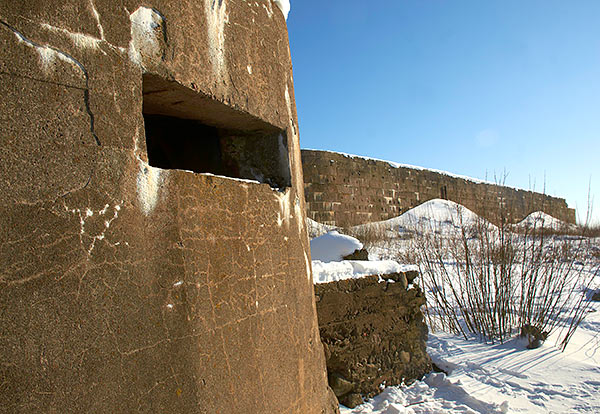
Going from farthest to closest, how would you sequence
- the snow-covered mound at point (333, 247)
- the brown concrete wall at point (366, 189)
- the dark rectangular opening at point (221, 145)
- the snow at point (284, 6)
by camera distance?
the brown concrete wall at point (366, 189) < the snow-covered mound at point (333, 247) < the snow at point (284, 6) < the dark rectangular opening at point (221, 145)

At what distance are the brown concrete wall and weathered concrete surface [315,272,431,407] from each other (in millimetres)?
6948

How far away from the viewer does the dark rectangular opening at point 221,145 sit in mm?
2039

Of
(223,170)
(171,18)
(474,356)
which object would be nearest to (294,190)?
(223,170)

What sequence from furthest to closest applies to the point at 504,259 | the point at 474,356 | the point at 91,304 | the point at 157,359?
1. the point at 504,259
2. the point at 474,356
3. the point at 157,359
4. the point at 91,304

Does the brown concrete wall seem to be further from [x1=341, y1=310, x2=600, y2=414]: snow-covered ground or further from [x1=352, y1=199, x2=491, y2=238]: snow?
[x1=341, y1=310, x2=600, y2=414]: snow-covered ground

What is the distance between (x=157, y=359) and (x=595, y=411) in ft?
10.8

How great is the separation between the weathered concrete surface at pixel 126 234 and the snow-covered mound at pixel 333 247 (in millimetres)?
2318

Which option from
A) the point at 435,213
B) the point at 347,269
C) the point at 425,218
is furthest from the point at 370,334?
the point at 435,213

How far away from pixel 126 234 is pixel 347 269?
2311 millimetres

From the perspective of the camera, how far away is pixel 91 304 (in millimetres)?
1155

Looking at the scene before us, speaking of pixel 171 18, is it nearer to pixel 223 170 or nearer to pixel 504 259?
pixel 223 170

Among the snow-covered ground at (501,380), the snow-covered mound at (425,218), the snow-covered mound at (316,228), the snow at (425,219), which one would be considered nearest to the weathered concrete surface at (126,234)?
the snow-covered ground at (501,380)

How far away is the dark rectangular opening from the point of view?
2.04 m

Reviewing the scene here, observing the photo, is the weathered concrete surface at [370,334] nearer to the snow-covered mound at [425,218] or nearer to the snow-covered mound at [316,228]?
the snow-covered mound at [316,228]
